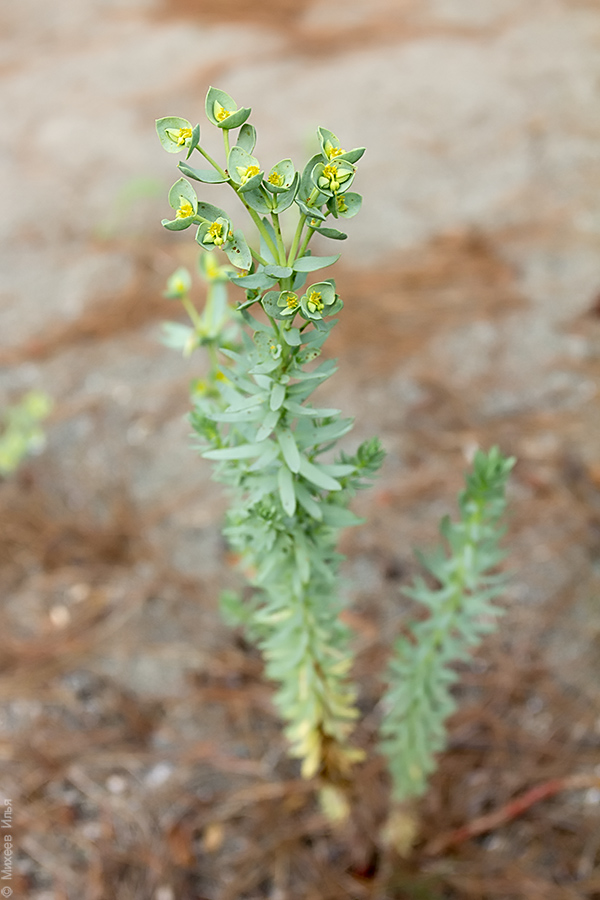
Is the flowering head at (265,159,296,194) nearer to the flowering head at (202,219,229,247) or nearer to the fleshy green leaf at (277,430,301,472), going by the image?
the flowering head at (202,219,229,247)

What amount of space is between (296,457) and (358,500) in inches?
59.0

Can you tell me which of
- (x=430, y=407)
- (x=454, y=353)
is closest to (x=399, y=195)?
(x=454, y=353)

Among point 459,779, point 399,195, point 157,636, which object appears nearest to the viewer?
point 459,779

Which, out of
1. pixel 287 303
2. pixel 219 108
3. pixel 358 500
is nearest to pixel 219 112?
pixel 219 108

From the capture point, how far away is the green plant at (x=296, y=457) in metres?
0.71

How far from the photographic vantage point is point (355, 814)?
171 cm

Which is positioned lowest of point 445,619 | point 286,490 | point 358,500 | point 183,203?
point 358,500

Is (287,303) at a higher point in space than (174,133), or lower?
lower

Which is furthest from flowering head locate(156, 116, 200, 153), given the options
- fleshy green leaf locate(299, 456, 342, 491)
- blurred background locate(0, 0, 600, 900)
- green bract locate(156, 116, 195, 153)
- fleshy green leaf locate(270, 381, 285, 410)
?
blurred background locate(0, 0, 600, 900)

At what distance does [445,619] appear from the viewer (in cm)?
126

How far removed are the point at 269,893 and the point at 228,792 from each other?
25cm

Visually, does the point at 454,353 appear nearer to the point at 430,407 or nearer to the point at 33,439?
the point at 430,407

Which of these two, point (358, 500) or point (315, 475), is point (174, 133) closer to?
point (315, 475)

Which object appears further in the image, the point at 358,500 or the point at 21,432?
the point at 21,432
